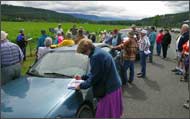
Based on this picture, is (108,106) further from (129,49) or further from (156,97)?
(129,49)

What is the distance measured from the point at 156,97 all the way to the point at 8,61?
430cm

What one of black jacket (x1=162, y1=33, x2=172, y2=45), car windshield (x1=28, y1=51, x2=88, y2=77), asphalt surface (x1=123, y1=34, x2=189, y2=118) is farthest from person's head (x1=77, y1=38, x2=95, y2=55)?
black jacket (x1=162, y1=33, x2=172, y2=45)

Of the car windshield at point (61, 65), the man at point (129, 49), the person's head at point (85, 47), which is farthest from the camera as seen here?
the man at point (129, 49)

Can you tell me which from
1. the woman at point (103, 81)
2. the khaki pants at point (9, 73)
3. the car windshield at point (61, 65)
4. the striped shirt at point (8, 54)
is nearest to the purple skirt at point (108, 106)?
the woman at point (103, 81)

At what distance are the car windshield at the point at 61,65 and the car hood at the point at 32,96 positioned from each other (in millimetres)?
371

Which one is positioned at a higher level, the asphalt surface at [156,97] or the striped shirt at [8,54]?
the striped shirt at [8,54]

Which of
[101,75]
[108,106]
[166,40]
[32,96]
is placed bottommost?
[166,40]

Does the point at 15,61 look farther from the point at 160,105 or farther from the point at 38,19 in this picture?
the point at 38,19

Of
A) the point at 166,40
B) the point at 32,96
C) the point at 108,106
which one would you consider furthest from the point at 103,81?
the point at 166,40

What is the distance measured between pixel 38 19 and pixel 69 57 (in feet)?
424

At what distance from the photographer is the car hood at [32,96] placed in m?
5.64

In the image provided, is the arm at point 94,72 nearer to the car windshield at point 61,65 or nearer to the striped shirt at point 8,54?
the car windshield at point 61,65

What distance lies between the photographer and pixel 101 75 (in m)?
5.79

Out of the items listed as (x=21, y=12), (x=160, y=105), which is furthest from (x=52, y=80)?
(x=21, y=12)
